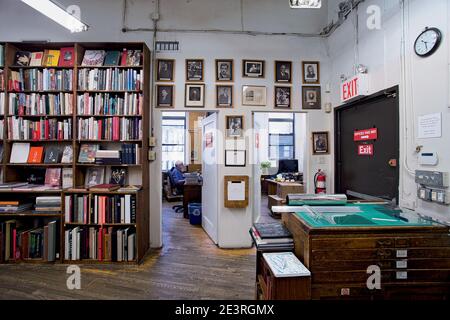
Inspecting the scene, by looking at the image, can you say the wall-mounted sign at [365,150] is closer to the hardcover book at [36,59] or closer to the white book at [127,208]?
the white book at [127,208]

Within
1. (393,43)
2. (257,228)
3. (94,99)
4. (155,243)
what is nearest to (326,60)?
(393,43)

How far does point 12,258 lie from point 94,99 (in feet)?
7.21

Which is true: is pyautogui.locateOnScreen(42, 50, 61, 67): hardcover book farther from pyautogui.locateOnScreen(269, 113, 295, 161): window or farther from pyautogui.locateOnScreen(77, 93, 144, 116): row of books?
pyautogui.locateOnScreen(269, 113, 295, 161): window

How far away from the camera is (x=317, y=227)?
132 cm

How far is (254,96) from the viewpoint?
359 cm

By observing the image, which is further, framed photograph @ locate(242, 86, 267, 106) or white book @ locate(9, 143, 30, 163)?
framed photograph @ locate(242, 86, 267, 106)

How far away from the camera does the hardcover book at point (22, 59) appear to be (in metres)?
3.23

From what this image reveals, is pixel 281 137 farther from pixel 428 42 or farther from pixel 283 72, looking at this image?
pixel 428 42

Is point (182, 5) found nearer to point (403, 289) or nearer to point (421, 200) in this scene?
point (421, 200)

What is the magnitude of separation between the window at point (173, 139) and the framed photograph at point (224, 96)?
16.6 ft

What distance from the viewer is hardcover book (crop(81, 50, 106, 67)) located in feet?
10.6

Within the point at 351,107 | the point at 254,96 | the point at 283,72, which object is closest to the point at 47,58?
the point at 254,96

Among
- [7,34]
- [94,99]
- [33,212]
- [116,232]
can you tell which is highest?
[7,34]

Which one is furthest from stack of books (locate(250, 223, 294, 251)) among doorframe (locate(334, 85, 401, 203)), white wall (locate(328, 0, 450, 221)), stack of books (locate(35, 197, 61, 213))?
stack of books (locate(35, 197, 61, 213))
